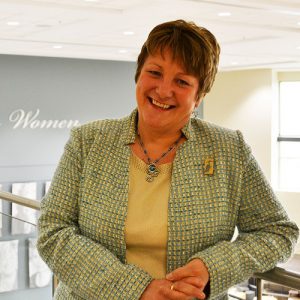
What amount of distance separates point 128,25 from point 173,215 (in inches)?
306

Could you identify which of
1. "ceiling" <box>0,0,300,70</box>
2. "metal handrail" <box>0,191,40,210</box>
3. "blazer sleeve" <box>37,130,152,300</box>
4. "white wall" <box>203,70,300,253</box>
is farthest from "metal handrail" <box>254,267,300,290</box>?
"white wall" <box>203,70,300,253</box>

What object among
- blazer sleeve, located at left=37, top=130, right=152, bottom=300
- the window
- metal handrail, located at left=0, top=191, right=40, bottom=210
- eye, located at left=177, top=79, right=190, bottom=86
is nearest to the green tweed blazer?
blazer sleeve, located at left=37, top=130, right=152, bottom=300

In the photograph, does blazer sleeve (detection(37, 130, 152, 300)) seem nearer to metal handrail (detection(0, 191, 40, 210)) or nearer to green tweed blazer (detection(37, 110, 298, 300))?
green tweed blazer (detection(37, 110, 298, 300))

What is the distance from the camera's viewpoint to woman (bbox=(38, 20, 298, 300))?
158cm

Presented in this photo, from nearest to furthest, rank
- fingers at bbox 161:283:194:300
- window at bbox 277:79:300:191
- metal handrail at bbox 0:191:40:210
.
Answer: fingers at bbox 161:283:194:300 < metal handrail at bbox 0:191:40:210 < window at bbox 277:79:300:191

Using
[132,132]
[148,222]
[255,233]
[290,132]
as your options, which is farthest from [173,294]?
[290,132]

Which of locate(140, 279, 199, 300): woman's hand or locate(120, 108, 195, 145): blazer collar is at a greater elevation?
locate(120, 108, 195, 145): blazer collar

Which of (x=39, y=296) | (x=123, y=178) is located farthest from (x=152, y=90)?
(x=39, y=296)

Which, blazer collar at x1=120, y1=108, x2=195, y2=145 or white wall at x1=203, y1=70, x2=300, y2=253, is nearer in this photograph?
blazer collar at x1=120, y1=108, x2=195, y2=145

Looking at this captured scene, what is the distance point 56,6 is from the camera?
25.1 ft

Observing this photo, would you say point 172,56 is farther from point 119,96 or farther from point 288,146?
point 288,146

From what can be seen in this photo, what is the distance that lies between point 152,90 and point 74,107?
1184 cm

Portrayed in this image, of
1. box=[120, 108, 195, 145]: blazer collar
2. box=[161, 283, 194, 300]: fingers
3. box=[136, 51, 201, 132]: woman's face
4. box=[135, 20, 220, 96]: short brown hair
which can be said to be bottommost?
box=[161, 283, 194, 300]: fingers

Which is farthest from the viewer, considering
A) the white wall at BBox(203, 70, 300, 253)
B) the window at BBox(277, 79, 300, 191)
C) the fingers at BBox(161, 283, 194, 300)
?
the window at BBox(277, 79, 300, 191)
